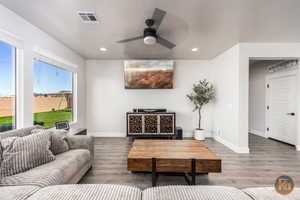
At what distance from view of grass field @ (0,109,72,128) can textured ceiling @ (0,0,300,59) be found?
1.67 metres

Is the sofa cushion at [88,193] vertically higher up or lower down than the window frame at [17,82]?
lower down

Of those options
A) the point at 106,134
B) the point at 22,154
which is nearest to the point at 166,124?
the point at 106,134

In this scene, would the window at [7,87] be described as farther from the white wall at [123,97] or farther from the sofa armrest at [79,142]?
the white wall at [123,97]

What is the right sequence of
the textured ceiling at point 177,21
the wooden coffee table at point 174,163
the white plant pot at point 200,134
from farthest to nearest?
the white plant pot at point 200,134 < the textured ceiling at point 177,21 < the wooden coffee table at point 174,163

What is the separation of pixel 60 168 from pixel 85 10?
219 centimetres

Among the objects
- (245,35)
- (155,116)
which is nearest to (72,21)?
(155,116)

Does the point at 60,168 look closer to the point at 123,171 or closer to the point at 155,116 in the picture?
the point at 123,171

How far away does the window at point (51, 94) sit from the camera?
2961 mm

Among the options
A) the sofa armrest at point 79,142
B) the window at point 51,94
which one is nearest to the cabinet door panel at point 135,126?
the window at point 51,94

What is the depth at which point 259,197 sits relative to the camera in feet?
3.53

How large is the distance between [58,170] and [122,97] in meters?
3.46

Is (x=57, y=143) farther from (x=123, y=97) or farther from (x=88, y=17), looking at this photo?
(x=123, y=97)

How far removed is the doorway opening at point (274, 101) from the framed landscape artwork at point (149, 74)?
2642 millimetres

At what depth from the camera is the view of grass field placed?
231 cm
